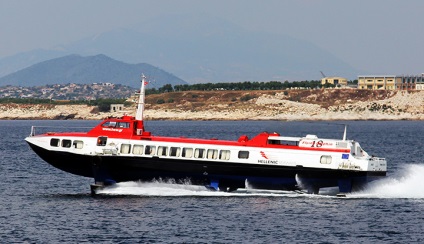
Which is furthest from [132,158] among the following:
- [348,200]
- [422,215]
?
[422,215]

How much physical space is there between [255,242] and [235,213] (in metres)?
7.72

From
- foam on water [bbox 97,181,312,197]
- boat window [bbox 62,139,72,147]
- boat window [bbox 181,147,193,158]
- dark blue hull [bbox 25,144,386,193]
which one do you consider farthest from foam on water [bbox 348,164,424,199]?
boat window [bbox 62,139,72,147]

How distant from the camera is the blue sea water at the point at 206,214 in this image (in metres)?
43.7

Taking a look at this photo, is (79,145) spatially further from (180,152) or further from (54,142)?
(180,152)

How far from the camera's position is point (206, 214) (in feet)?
163

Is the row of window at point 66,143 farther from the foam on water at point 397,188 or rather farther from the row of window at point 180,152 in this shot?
the foam on water at point 397,188

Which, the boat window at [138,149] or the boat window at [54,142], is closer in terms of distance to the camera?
the boat window at [138,149]

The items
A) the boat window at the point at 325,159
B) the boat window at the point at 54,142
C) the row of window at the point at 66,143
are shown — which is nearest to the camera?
the boat window at the point at 325,159

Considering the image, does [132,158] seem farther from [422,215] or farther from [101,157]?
[422,215]

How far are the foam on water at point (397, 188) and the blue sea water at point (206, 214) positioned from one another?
7cm

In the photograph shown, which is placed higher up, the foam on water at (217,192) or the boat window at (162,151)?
the boat window at (162,151)

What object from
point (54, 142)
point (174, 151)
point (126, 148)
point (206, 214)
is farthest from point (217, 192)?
point (54, 142)

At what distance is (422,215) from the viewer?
50250 millimetres

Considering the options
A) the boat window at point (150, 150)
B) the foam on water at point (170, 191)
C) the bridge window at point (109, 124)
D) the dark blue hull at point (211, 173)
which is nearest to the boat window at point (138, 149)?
the boat window at point (150, 150)
